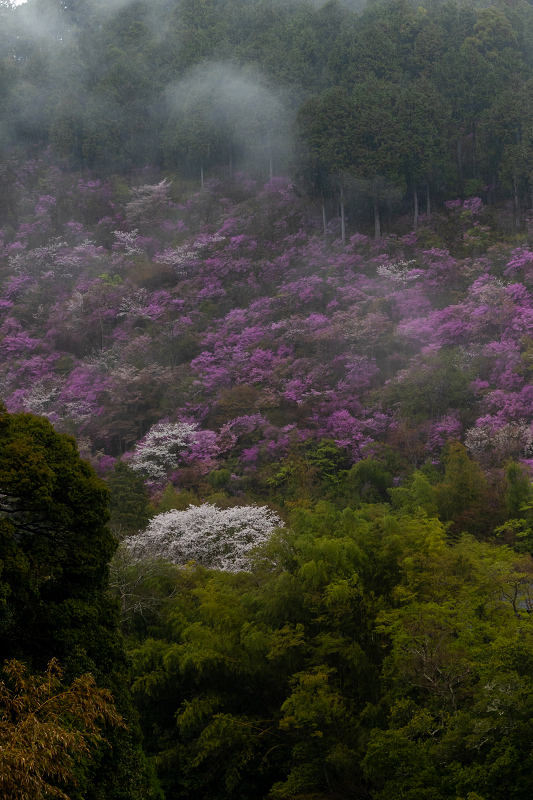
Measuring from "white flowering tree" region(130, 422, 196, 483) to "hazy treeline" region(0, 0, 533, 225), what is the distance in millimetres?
13203

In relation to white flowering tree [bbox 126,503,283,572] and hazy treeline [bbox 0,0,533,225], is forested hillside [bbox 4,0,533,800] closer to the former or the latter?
white flowering tree [bbox 126,503,283,572]

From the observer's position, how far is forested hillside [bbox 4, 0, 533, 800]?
9.91 metres

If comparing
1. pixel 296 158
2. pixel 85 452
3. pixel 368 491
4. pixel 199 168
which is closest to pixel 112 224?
pixel 199 168

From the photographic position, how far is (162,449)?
25938mm

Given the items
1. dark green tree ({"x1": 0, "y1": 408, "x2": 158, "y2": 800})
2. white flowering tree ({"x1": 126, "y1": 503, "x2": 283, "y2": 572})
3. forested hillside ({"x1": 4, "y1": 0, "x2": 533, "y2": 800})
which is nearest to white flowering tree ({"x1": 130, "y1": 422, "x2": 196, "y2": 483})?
forested hillside ({"x1": 4, "y1": 0, "x2": 533, "y2": 800})

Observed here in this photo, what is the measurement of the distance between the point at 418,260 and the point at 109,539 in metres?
22.3

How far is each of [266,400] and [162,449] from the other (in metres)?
3.95

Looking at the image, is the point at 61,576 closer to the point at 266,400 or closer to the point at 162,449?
the point at 162,449

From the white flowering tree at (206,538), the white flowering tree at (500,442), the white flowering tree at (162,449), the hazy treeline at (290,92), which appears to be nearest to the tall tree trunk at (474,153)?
the hazy treeline at (290,92)

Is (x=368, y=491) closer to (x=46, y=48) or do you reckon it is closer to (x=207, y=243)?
(x=207, y=243)

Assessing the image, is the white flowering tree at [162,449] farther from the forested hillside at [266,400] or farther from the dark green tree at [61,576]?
the dark green tree at [61,576]

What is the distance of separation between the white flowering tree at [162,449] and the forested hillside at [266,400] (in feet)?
0.38

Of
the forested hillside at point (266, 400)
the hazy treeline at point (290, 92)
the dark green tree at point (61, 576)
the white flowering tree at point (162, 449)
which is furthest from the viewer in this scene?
the hazy treeline at point (290, 92)

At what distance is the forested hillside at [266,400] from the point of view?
9.91 meters
